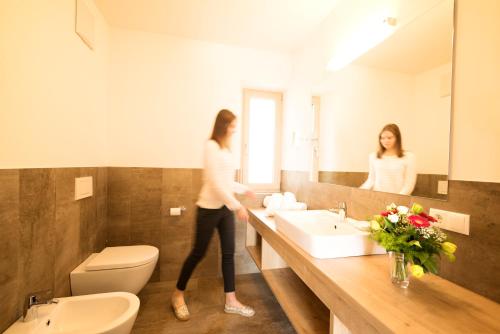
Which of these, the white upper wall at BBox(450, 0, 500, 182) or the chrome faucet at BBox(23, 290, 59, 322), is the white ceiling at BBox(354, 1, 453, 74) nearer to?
the white upper wall at BBox(450, 0, 500, 182)

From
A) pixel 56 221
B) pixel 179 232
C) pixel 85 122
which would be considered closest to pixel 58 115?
pixel 85 122

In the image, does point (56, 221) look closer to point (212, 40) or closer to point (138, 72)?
point (138, 72)

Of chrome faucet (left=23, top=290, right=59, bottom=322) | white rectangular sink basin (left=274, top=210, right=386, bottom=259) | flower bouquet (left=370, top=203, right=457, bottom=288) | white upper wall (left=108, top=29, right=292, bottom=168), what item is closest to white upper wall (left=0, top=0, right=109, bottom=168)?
white upper wall (left=108, top=29, right=292, bottom=168)

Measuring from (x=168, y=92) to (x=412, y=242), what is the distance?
7.48 ft

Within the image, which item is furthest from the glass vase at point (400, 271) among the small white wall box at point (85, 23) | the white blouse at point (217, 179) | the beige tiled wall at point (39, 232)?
the small white wall box at point (85, 23)

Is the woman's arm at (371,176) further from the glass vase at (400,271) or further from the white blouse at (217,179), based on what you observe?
the white blouse at (217,179)

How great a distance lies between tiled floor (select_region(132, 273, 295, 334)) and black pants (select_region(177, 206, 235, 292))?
0.23m

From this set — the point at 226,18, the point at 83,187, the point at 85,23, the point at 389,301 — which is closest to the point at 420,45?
the point at 389,301

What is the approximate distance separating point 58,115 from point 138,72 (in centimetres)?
102

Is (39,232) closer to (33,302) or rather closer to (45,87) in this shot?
(33,302)

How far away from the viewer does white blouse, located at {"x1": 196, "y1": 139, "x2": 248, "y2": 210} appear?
5.35 ft

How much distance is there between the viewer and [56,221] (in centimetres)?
138

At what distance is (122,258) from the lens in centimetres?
174

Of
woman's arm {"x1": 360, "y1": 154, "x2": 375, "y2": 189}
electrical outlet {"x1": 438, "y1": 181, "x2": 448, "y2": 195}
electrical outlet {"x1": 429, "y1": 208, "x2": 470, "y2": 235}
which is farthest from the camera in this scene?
woman's arm {"x1": 360, "y1": 154, "x2": 375, "y2": 189}
